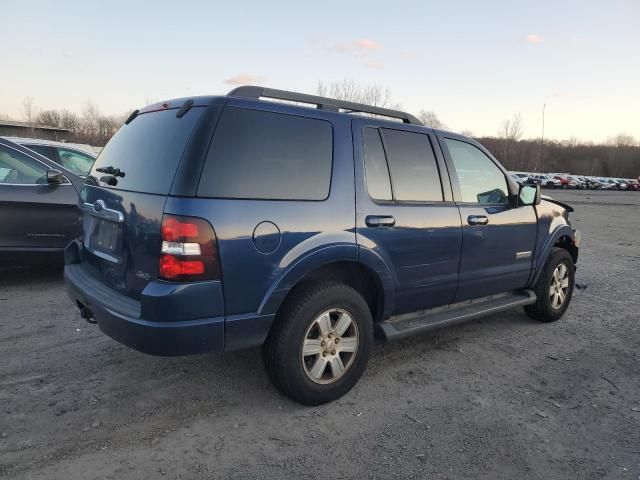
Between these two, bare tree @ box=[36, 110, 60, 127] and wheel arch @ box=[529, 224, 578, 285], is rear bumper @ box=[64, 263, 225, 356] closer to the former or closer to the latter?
wheel arch @ box=[529, 224, 578, 285]

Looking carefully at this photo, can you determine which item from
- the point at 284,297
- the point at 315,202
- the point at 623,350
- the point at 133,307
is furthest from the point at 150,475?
the point at 623,350

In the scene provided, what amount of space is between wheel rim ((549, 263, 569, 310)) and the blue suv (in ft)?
4.31

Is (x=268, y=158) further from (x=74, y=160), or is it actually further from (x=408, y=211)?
(x=74, y=160)

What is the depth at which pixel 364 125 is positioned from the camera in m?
3.47

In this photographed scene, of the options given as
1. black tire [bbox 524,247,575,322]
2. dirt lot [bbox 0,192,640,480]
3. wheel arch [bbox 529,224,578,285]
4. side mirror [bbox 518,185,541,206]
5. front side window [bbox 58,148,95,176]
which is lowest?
dirt lot [bbox 0,192,640,480]

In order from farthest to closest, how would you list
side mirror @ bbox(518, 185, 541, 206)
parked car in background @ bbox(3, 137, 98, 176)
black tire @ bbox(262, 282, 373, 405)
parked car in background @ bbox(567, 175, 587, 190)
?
1. parked car in background @ bbox(567, 175, 587, 190)
2. parked car in background @ bbox(3, 137, 98, 176)
3. side mirror @ bbox(518, 185, 541, 206)
4. black tire @ bbox(262, 282, 373, 405)

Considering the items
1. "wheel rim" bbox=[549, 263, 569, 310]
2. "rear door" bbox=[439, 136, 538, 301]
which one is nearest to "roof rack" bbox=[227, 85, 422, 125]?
"rear door" bbox=[439, 136, 538, 301]

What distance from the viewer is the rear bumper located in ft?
8.49

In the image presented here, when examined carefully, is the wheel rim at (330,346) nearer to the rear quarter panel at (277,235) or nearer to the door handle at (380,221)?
the rear quarter panel at (277,235)

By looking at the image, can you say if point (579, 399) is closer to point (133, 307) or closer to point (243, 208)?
point (243, 208)

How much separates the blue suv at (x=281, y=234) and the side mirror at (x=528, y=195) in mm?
555

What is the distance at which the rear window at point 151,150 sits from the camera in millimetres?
2760

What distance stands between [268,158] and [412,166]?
1.32m

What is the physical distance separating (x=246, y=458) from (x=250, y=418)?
42cm
